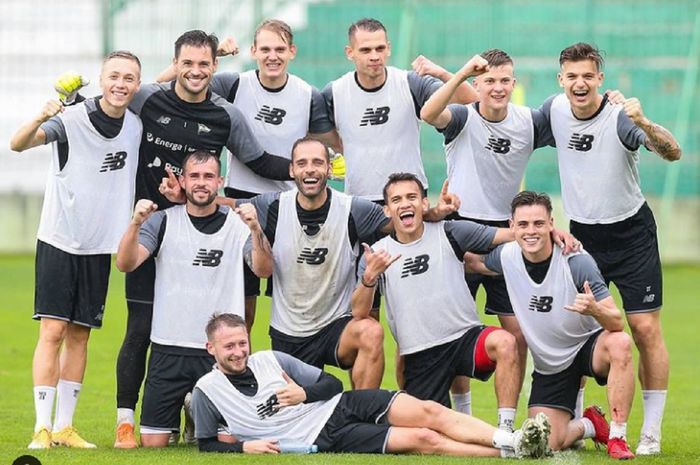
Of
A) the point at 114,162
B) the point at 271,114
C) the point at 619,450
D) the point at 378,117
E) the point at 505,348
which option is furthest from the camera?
the point at 271,114

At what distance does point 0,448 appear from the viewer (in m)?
9.13

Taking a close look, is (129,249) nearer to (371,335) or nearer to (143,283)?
(143,283)

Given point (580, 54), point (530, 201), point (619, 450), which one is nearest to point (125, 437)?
point (530, 201)

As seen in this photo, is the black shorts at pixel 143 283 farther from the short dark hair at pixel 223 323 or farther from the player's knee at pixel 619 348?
the player's knee at pixel 619 348

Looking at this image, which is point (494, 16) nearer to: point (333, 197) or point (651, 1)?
point (651, 1)

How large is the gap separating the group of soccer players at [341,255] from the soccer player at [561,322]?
15 mm

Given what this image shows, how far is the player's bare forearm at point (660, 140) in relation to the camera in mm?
9023

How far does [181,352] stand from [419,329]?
1.51 meters

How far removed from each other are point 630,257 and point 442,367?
1.38 metres

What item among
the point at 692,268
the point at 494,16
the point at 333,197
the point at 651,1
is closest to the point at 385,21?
the point at 494,16

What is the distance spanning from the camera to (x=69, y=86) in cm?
955

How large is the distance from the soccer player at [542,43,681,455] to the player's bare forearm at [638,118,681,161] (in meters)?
0.24

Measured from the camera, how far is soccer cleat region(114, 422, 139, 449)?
9.41 metres

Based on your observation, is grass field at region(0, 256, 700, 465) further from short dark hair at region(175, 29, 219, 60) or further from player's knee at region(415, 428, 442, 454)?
short dark hair at region(175, 29, 219, 60)
